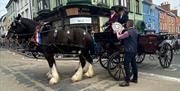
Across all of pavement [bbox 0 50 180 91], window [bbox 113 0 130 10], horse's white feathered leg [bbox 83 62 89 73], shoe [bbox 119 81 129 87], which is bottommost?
pavement [bbox 0 50 180 91]

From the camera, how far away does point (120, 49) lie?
10273 mm

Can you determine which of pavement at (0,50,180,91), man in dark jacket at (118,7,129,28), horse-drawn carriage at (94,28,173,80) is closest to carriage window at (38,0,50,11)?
horse-drawn carriage at (94,28,173,80)

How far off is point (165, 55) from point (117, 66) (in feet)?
9.55

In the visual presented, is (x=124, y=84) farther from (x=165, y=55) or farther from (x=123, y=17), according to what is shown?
(x=165, y=55)

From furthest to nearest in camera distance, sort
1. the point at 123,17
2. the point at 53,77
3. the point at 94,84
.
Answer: the point at 53,77 → the point at 123,17 → the point at 94,84

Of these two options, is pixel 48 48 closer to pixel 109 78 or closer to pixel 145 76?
pixel 109 78

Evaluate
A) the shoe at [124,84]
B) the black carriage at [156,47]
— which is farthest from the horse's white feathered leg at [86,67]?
the shoe at [124,84]

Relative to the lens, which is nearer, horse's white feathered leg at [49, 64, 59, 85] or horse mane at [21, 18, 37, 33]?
horse's white feathered leg at [49, 64, 59, 85]

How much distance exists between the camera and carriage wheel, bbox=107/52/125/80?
983cm

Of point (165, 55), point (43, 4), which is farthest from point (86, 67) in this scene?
point (43, 4)

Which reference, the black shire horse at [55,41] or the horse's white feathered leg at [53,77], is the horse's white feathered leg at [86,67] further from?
the horse's white feathered leg at [53,77]

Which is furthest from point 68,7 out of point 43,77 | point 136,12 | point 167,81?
point 167,81

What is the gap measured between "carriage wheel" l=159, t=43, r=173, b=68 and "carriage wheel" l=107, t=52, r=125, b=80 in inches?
98.0

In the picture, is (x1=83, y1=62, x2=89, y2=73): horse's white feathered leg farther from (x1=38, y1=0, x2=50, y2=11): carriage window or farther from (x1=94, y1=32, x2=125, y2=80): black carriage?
(x1=38, y1=0, x2=50, y2=11): carriage window
